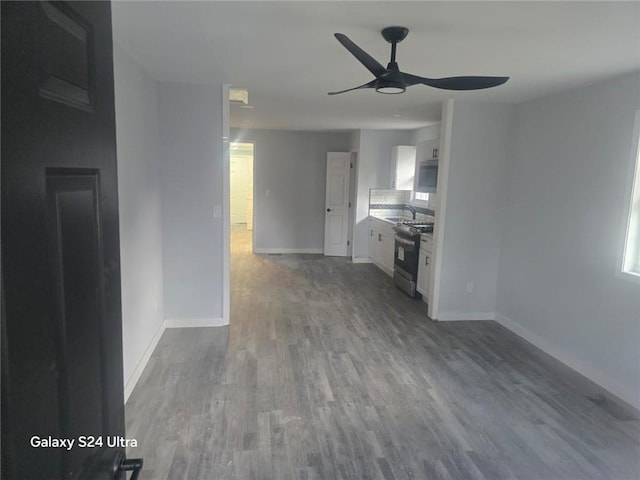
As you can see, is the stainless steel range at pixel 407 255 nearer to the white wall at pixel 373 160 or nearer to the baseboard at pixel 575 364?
the baseboard at pixel 575 364

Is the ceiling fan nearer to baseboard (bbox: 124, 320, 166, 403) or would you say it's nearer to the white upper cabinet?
baseboard (bbox: 124, 320, 166, 403)

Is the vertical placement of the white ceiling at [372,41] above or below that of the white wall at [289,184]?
above

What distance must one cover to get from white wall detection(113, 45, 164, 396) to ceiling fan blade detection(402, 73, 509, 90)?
6.22ft

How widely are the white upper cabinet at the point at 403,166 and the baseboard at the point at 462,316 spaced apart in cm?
297

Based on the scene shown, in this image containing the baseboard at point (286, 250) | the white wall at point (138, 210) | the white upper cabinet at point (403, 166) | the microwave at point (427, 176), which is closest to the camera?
the white wall at point (138, 210)

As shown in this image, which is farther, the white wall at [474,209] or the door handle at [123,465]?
the white wall at [474,209]

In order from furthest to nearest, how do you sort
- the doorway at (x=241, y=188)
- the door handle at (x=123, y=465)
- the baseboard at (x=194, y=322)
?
the doorway at (x=241, y=188) → the baseboard at (x=194, y=322) → the door handle at (x=123, y=465)

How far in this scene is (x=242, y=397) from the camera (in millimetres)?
3006

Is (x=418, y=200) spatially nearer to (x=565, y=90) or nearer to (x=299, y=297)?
(x=299, y=297)

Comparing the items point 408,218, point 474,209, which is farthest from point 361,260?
point 474,209

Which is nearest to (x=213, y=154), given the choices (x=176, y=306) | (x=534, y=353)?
(x=176, y=306)

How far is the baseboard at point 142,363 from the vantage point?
Answer: 3002mm

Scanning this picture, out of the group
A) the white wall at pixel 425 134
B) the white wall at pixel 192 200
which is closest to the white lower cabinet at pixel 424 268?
the white wall at pixel 425 134

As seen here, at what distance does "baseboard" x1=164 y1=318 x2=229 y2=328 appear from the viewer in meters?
4.29
